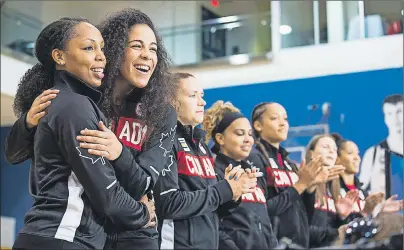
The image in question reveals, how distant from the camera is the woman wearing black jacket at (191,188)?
7.70 ft

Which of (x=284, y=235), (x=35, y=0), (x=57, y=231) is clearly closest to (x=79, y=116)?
(x=57, y=231)

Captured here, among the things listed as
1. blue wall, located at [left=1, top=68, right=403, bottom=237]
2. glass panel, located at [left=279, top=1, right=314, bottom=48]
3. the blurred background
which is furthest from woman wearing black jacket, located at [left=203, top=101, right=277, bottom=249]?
glass panel, located at [left=279, top=1, right=314, bottom=48]

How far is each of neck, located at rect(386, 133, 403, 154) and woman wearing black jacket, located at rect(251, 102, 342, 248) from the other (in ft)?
6.20

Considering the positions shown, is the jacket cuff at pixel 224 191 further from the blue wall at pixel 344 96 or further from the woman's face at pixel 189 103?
the blue wall at pixel 344 96

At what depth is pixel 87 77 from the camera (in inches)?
71.5

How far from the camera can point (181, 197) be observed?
2.35 meters

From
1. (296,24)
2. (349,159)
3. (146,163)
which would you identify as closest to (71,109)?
(146,163)

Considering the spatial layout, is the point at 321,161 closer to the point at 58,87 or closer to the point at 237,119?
the point at 237,119

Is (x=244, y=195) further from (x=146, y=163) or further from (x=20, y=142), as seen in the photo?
(x=20, y=142)

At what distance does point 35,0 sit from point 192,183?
3.57 metres

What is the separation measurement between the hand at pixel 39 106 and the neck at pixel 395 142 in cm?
357

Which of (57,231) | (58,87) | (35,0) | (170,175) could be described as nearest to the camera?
(57,231)

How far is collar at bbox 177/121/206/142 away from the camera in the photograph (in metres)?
2.56

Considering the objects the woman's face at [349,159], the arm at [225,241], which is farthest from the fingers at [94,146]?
Result: the woman's face at [349,159]
